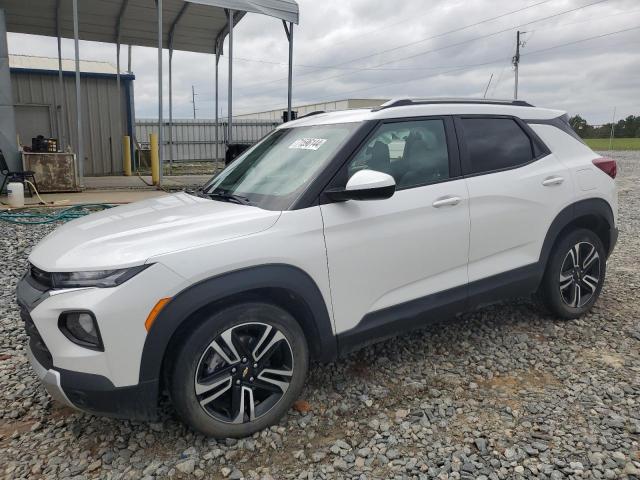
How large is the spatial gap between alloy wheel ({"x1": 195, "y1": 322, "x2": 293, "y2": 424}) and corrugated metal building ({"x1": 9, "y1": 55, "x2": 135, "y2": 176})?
16.7 m

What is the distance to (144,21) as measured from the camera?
14016 mm

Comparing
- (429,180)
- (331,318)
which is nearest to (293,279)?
(331,318)

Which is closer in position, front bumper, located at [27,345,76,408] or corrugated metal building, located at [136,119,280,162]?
front bumper, located at [27,345,76,408]

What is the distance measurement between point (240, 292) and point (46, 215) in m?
7.27

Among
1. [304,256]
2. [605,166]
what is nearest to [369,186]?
[304,256]

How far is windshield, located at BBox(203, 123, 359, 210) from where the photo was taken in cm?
289

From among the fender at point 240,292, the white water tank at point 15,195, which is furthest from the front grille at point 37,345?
the white water tank at point 15,195

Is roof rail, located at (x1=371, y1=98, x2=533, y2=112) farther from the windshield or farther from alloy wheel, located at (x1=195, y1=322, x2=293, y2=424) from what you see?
alloy wheel, located at (x1=195, y1=322, x2=293, y2=424)

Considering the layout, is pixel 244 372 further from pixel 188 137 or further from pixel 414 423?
pixel 188 137

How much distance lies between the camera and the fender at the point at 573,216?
3.73m

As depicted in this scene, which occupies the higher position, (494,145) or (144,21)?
(144,21)

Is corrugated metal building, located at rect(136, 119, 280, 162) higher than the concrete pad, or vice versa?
corrugated metal building, located at rect(136, 119, 280, 162)

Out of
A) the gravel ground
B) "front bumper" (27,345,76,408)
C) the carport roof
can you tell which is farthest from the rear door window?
the carport roof

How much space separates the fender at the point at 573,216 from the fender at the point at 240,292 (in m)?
1.90
